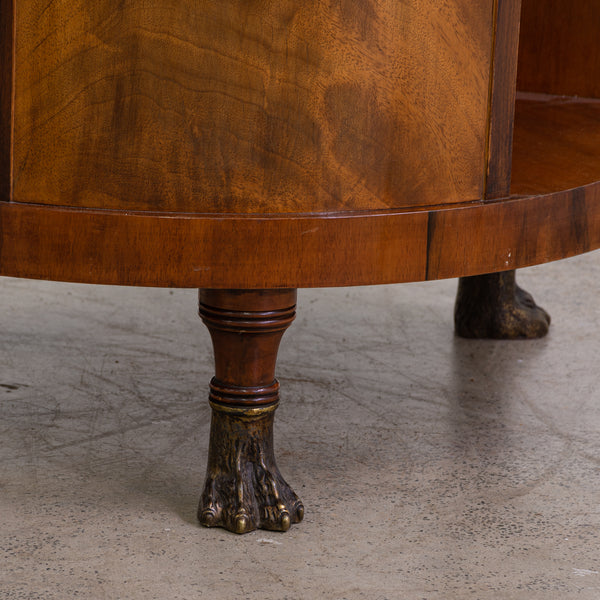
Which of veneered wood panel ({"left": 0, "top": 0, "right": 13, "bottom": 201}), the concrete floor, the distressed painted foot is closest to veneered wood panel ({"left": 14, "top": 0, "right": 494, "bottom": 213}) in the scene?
veneered wood panel ({"left": 0, "top": 0, "right": 13, "bottom": 201})

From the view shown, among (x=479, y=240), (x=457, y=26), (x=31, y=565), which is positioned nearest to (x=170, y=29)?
(x=457, y=26)

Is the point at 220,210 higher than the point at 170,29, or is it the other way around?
the point at 170,29

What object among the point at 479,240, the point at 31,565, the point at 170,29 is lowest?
the point at 31,565

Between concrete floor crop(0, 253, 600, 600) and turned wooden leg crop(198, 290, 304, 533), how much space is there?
0.10ft

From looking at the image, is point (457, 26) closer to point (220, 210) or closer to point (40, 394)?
point (220, 210)

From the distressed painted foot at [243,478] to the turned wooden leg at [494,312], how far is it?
101 centimetres

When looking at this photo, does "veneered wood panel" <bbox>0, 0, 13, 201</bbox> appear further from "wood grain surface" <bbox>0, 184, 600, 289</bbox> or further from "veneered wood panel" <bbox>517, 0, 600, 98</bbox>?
"veneered wood panel" <bbox>517, 0, 600, 98</bbox>

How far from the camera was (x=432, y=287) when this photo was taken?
9.53ft

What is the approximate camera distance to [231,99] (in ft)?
4.42

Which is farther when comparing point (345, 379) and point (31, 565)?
point (345, 379)

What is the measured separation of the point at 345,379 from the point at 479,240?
77cm

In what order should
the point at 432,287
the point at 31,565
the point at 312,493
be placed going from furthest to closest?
the point at 432,287 < the point at 312,493 < the point at 31,565

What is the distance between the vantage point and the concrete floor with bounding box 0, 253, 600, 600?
1.43m

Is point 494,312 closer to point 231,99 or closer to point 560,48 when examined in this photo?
point 560,48
